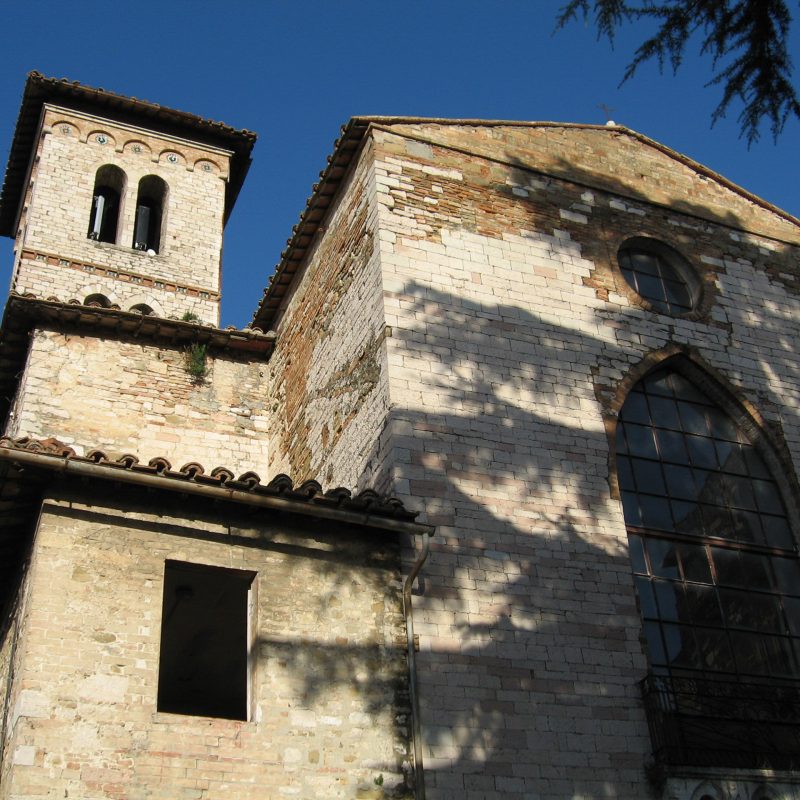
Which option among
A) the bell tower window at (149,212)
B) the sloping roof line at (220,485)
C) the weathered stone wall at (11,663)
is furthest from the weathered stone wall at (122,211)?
the sloping roof line at (220,485)

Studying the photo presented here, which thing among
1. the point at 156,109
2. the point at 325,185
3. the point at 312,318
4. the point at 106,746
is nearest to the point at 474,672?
the point at 106,746

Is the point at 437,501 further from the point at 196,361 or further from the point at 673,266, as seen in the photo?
the point at 196,361

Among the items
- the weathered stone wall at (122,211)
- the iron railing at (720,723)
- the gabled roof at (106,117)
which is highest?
the gabled roof at (106,117)

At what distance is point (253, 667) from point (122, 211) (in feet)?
44.5

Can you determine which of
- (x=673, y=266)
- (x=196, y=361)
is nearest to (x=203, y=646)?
(x=196, y=361)

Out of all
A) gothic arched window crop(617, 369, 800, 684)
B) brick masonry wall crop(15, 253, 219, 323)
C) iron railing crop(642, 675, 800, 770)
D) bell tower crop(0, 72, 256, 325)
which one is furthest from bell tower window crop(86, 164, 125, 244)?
iron railing crop(642, 675, 800, 770)

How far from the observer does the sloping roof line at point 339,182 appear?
1141cm

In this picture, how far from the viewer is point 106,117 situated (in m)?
20.2

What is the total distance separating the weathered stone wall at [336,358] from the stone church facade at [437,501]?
5 cm

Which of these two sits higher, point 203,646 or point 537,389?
point 537,389

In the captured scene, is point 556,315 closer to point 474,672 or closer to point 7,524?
point 474,672

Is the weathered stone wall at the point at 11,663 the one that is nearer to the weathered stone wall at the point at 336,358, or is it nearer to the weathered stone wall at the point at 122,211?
the weathered stone wall at the point at 336,358

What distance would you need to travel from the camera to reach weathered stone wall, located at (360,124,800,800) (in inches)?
312

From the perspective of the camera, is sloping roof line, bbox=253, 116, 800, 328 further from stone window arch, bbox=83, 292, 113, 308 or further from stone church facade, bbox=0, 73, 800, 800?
stone window arch, bbox=83, 292, 113, 308
